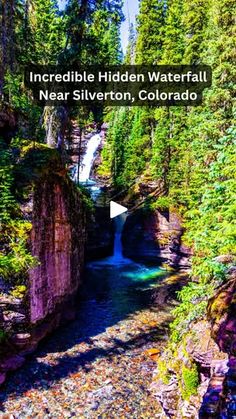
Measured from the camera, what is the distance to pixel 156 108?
111ft

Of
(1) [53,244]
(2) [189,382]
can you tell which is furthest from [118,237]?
(2) [189,382]

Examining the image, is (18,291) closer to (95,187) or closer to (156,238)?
(156,238)

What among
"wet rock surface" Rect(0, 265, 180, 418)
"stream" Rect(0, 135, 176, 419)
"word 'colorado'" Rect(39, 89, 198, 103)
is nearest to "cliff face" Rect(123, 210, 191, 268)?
"stream" Rect(0, 135, 176, 419)

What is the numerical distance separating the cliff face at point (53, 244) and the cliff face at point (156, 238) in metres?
10.5

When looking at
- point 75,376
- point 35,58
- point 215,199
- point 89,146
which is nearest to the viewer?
point 215,199

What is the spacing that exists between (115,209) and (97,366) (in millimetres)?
19337

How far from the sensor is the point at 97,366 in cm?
1161

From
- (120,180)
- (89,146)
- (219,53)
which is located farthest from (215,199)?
(89,146)

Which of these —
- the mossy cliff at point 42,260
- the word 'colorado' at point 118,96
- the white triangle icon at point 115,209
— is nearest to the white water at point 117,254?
the white triangle icon at point 115,209

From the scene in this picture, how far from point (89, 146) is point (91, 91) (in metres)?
22.4

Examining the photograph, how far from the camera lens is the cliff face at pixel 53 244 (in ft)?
41.6

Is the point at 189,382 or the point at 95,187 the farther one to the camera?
the point at 95,187

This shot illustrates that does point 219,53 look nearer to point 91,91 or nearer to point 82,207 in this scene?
point 91,91

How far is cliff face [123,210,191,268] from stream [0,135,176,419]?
7606mm
